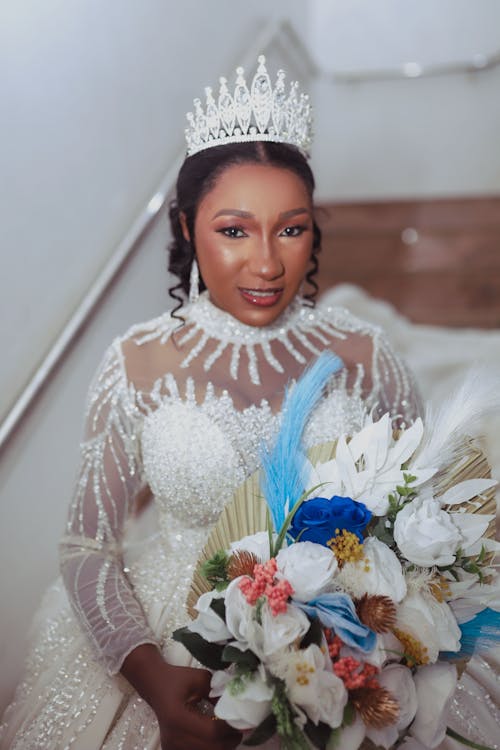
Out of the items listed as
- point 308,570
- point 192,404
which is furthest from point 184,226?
point 308,570

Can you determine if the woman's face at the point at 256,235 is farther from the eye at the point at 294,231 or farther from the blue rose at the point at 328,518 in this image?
the blue rose at the point at 328,518

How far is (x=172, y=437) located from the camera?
152 centimetres

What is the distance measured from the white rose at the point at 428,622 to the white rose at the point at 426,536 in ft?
0.16

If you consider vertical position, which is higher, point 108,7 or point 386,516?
point 108,7

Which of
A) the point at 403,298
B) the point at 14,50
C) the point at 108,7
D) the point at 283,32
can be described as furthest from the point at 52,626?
the point at 283,32

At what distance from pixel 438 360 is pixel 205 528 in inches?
54.1

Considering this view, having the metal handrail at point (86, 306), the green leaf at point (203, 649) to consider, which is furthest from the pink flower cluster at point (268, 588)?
the metal handrail at point (86, 306)

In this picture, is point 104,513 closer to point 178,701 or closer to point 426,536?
point 178,701

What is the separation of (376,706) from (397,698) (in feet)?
0.14

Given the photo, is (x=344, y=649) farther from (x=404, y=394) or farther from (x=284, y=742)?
(x=404, y=394)

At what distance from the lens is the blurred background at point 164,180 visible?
1838 millimetres

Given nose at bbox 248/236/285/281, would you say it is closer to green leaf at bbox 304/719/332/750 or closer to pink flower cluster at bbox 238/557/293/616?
pink flower cluster at bbox 238/557/293/616

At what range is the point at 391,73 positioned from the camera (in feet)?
12.1

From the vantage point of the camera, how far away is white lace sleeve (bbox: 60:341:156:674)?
1388 mm
